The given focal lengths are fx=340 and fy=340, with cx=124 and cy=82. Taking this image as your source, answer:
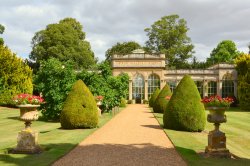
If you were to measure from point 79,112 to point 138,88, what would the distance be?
1453 inches

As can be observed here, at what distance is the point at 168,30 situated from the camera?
2469 inches

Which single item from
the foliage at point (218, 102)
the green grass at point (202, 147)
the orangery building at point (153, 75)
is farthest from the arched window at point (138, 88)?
the foliage at point (218, 102)

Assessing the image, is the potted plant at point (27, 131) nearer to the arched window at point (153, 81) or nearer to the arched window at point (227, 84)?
the arched window at point (153, 81)

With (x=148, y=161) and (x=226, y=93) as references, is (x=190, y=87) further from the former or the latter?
(x=226, y=93)

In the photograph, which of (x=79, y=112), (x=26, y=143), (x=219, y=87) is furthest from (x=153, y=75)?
(x=26, y=143)

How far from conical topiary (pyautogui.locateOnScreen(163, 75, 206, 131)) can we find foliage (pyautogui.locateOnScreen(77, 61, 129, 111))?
8.00m

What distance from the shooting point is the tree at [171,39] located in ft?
202

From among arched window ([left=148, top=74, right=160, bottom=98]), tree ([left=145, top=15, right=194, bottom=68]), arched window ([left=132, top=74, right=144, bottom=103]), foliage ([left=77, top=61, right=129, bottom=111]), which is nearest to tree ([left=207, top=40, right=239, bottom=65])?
tree ([left=145, top=15, right=194, bottom=68])

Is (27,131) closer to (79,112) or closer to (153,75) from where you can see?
(79,112)

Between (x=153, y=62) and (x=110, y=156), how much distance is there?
1701 inches

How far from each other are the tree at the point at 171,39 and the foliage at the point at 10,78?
31298mm

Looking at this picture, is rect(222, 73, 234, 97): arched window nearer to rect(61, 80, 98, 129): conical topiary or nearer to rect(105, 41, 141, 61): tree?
rect(105, 41, 141, 61): tree

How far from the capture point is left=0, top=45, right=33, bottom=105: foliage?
33.8 metres

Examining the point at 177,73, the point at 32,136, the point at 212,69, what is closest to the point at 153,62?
the point at 177,73
